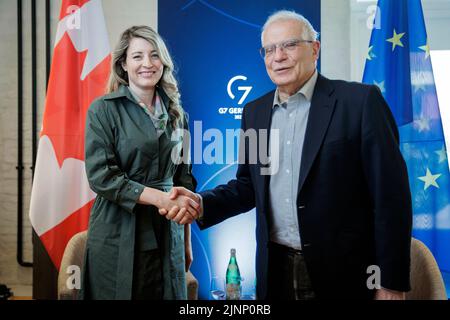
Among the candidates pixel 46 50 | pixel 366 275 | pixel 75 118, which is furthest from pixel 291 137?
pixel 46 50

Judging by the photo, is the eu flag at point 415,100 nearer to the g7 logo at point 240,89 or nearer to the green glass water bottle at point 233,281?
the g7 logo at point 240,89

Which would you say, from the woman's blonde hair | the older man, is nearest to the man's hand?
the older man

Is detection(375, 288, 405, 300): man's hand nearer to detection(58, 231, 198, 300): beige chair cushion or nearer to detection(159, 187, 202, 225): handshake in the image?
detection(159, 187, 202, 225): handshake

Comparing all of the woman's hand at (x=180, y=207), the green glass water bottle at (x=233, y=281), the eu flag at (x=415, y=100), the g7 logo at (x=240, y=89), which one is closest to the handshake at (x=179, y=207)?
the woman's hand at (x=180, y=207)

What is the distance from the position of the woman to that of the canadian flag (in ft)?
1.57

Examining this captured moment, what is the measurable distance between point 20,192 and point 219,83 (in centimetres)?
112

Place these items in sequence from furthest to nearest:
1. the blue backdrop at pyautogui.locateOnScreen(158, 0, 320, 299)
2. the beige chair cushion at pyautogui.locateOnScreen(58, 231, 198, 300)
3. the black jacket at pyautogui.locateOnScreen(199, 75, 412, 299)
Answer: the blue backdrop at pyautogui.locateOnScreen(158, 0, 320, 299), the beige chair cushion at pyautogui.locateOnScreen(58, 231, 198, 300), the black jacket at pyautogui.locateOnScreen(199, 75, 412, 299)

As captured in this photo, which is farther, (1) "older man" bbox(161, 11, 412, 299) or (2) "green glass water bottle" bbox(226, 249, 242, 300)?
(2) "green glass water bottle" bbox(226, 249, 242, 300)

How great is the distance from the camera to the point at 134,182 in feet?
3.47

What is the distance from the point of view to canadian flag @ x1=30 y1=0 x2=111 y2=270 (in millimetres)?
1541

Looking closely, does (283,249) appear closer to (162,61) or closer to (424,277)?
(424,277)

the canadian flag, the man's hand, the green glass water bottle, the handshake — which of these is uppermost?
the canadian flag

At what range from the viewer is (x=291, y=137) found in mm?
1011

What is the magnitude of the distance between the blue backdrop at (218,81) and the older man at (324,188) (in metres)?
0.48
